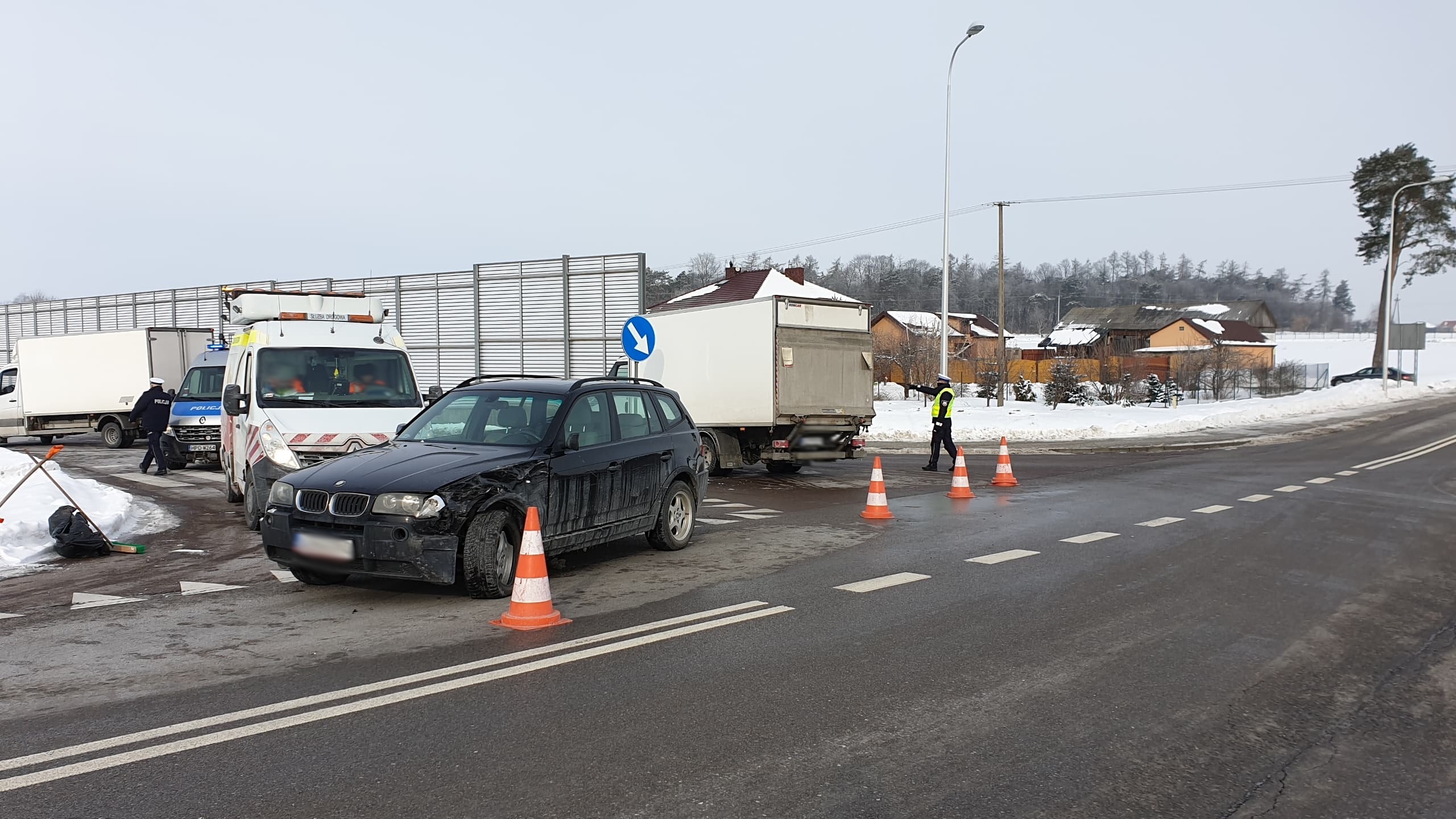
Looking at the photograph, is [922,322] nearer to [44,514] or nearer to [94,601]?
[44,514]

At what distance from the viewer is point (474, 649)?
596cm

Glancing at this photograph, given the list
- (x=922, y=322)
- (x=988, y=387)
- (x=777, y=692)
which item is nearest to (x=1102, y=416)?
(x=988, y=387)

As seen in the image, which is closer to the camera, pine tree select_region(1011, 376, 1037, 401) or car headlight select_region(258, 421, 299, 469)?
car headlight select_region(258, 421, 299, 469)

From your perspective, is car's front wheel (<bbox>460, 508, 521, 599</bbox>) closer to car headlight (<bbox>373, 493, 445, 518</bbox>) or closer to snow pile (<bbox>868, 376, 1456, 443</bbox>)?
car headlight (<bbox>373, 493, 445, 518</bbox>)

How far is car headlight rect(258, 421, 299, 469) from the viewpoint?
10.1 meters

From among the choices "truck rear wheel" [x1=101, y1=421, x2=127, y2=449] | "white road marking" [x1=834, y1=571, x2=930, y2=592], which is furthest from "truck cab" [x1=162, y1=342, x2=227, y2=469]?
"white road marking" [x1=834, y1=571, x2=930, y2=592]

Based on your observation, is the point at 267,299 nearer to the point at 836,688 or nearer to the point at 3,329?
the point at 836,688

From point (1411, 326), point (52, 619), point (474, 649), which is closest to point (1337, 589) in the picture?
point (474, 649)

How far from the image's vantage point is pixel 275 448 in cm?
1022

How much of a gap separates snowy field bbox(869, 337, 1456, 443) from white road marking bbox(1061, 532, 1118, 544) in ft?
47.8

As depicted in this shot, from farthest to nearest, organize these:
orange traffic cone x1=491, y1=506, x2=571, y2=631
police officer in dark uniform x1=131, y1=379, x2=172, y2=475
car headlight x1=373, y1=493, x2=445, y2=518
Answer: police officer in dark uniform x1=131, y1=379, x2=172, y2=475
car headlight x1=373, y1=493, x2=445, y2=518
orange traffic cone x1=491, y1=506, x2=571, y2=631

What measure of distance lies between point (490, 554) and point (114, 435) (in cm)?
2239

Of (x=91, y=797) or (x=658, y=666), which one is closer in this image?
(x=91, y=797)

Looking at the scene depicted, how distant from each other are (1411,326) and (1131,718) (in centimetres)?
5851
